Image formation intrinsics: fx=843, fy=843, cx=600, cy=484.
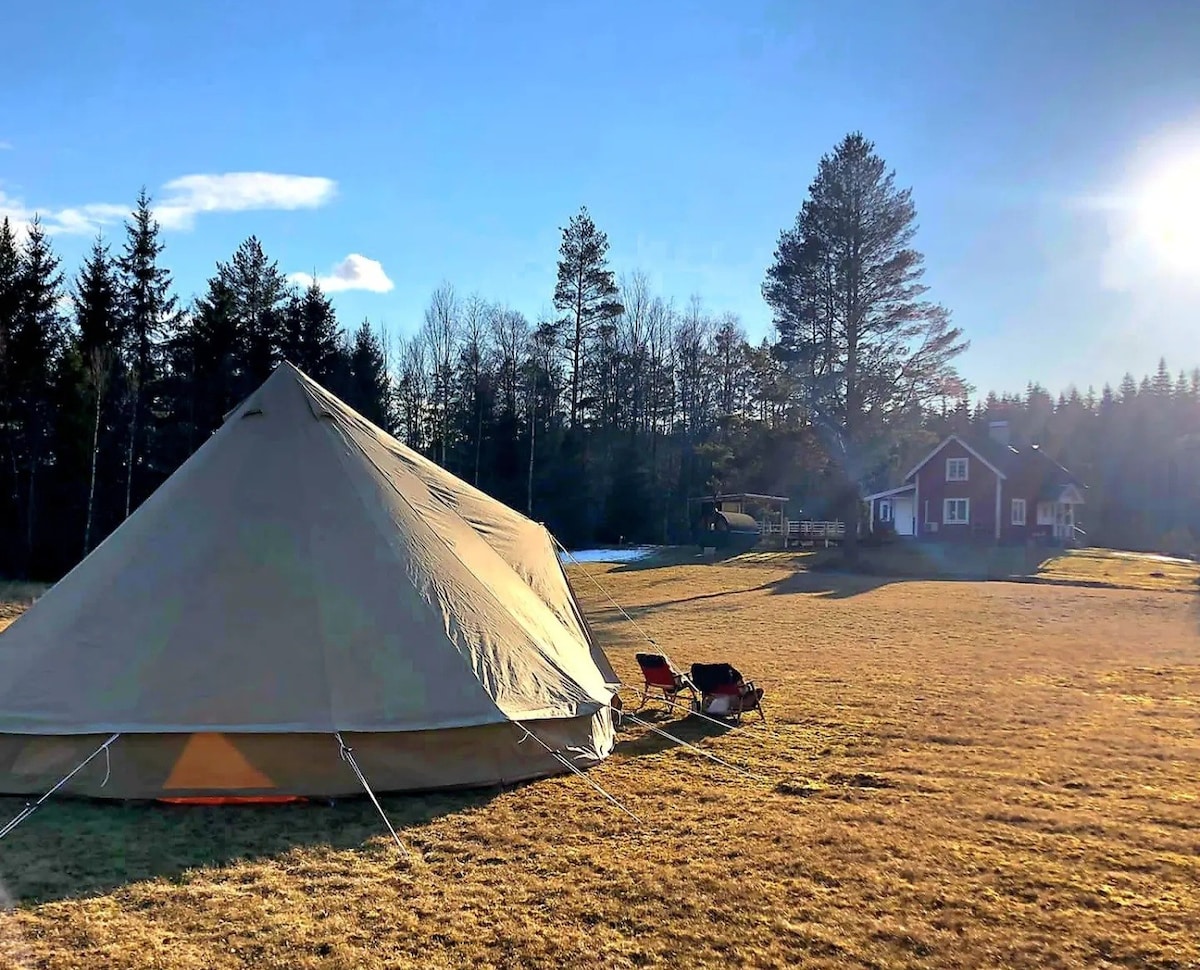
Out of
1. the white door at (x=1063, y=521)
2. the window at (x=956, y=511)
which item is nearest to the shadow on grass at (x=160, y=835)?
the window at (x=956, y=511)

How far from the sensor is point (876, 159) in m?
29.0

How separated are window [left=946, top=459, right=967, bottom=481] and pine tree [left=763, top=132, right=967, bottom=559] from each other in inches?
275

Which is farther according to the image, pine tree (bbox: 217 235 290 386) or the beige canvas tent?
pine tree (bbox: 217 235 290 386)

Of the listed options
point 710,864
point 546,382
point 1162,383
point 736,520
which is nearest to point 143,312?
point 546,382

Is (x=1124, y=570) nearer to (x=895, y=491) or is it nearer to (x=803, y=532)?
(x=803, y=532)

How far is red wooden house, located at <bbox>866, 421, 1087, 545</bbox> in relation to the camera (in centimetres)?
3322

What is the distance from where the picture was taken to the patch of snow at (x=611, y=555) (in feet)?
108

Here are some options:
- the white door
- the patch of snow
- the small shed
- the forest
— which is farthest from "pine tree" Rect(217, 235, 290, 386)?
the white door

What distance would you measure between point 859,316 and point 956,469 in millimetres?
9499

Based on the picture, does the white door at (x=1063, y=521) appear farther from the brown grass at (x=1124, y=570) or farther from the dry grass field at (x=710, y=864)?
the dry grass field at (x=710, y=864)

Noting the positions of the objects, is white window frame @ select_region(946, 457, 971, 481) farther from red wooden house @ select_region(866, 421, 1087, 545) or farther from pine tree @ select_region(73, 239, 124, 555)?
pine tree @ select_region(73, 239, 124, 555)

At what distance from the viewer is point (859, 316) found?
2878 cm

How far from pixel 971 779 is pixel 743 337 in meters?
43.0

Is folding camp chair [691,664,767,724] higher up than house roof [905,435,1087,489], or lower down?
lower down
